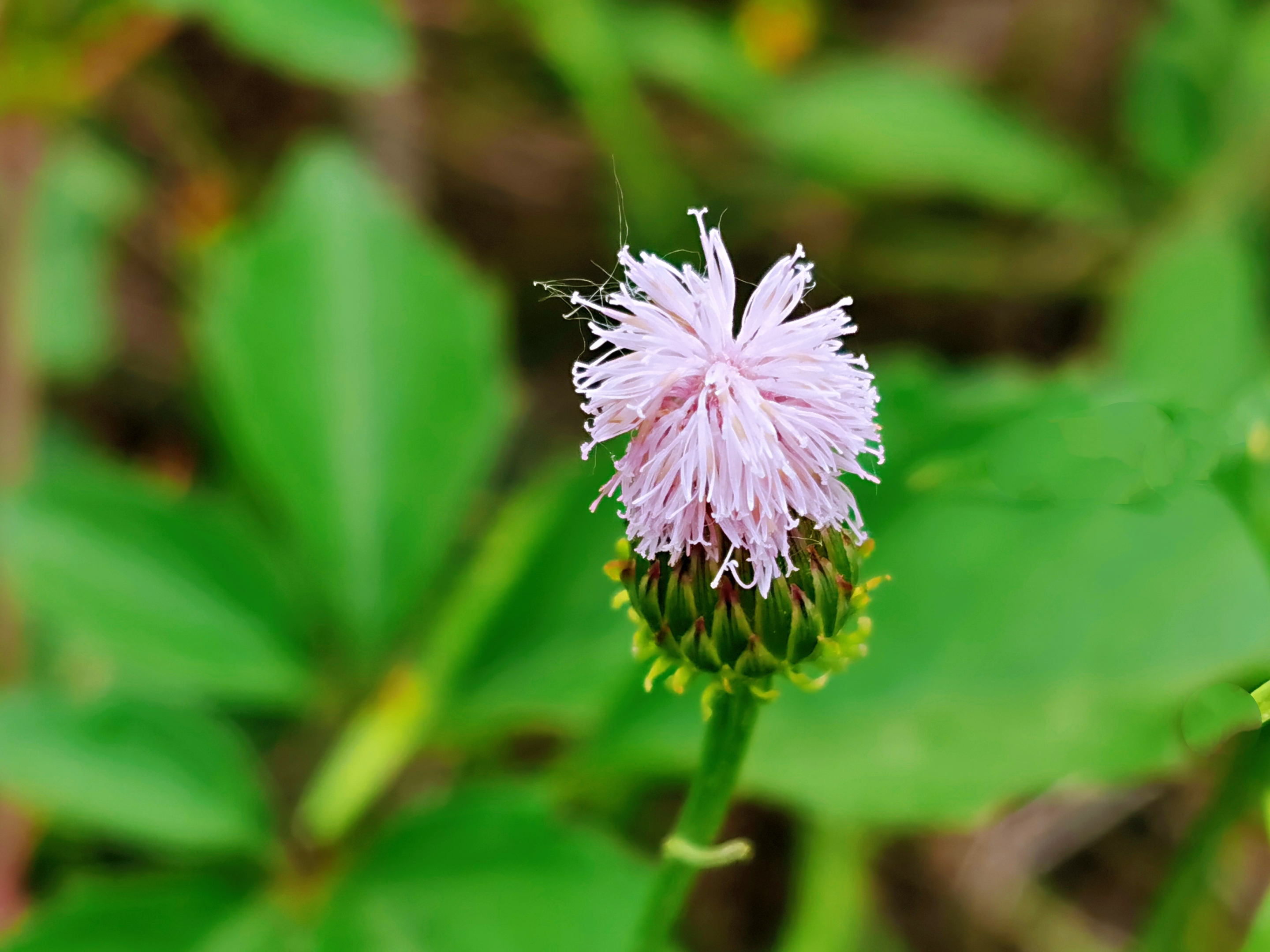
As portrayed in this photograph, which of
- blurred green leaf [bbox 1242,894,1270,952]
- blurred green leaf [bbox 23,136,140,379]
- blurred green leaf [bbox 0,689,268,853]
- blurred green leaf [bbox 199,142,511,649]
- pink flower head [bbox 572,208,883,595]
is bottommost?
blurred green leaf [bbox 1242,894,1270,952]

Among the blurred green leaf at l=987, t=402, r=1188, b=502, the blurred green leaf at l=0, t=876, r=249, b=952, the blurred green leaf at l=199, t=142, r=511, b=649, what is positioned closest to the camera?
the blurred green leaf at l=987, t=402, r=1188, b=502

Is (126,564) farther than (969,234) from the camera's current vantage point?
No

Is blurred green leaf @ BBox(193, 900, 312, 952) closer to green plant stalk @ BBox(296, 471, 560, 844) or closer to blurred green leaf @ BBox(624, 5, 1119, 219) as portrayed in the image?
green plant stalk @ BBox(296, 471, 560, 844)

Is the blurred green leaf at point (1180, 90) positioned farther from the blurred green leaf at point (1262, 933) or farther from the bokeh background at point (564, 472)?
the blurred green leaf at point (1262, 933)

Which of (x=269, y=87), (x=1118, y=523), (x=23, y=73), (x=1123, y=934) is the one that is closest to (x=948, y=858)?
(x=1123, y=934)

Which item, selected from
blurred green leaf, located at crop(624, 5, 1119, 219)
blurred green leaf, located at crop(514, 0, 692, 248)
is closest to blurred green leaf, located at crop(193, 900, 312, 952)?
blurred green leaf, located at crop(514, 0, 692, 248)

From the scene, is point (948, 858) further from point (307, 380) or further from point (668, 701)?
point (307, 380)
